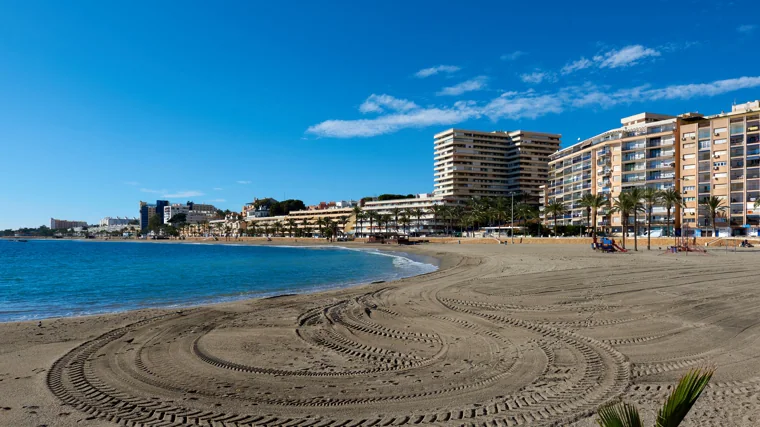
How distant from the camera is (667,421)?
2.67 m

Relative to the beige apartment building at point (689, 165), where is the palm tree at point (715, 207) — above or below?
below

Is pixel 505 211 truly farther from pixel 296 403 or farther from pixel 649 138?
pixel 296 403

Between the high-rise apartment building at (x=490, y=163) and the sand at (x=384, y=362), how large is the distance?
139 m

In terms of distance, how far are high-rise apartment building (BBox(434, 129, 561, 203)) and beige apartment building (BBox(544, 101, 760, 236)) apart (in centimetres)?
5321

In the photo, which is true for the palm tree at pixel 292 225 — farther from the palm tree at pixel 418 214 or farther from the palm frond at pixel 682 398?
the palm frond at pixel 682 398

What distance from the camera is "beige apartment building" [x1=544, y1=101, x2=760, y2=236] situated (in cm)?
7856

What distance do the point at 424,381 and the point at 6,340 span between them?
1158cm

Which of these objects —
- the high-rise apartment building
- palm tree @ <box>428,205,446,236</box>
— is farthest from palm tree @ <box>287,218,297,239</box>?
palm tree @ <box>428,205,446,236</box>

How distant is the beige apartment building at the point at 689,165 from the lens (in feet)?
258

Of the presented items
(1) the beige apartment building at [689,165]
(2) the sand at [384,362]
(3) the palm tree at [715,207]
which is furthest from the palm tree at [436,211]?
(2) the sand at [384,362]

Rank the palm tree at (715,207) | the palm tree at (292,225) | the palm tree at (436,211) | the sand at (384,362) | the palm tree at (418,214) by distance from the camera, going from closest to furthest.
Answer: the sand at (384,362) → the palm tree at (715,207) → the palm tree at (436,211) → the palm tree at (418,214) → the palm tree at (292,225)

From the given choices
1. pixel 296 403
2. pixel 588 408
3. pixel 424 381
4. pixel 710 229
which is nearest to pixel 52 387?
pixel 296 403

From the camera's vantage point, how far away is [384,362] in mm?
9492

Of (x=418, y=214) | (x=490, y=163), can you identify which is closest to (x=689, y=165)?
(x=418, y=214)
